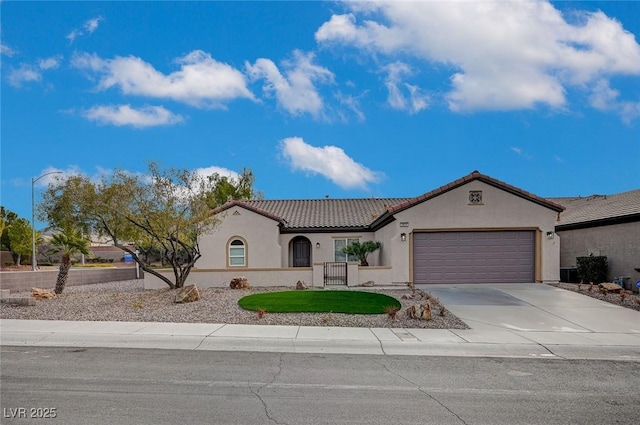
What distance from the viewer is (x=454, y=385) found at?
22.9ft

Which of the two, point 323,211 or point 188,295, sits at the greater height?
point 323,211

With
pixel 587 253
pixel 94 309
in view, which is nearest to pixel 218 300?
pixel 94 309

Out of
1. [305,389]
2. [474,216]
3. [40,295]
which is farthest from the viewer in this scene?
[474,216]

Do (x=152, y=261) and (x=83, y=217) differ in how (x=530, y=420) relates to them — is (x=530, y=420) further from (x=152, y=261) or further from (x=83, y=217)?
(x=152, y=261)

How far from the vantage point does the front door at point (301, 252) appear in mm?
25719

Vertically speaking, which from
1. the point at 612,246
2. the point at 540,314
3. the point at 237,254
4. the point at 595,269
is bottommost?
the point at 540,314

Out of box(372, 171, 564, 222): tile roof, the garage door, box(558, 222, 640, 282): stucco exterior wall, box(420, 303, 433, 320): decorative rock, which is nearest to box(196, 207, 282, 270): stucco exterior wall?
box(372, 171, 564, 222): tile roof

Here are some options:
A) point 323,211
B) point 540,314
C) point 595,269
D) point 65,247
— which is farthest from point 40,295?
point 595,269

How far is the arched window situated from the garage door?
874 centimetres

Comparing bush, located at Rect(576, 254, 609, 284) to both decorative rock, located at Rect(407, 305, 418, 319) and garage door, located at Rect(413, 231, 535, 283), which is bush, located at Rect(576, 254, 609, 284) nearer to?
garage door, located at Rect(413, 231, 535, 283)

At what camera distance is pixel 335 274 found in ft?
66.3

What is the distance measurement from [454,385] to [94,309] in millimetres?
11735

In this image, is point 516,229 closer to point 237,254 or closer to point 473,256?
point 473,256

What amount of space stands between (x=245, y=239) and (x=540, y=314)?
46.6 feet
